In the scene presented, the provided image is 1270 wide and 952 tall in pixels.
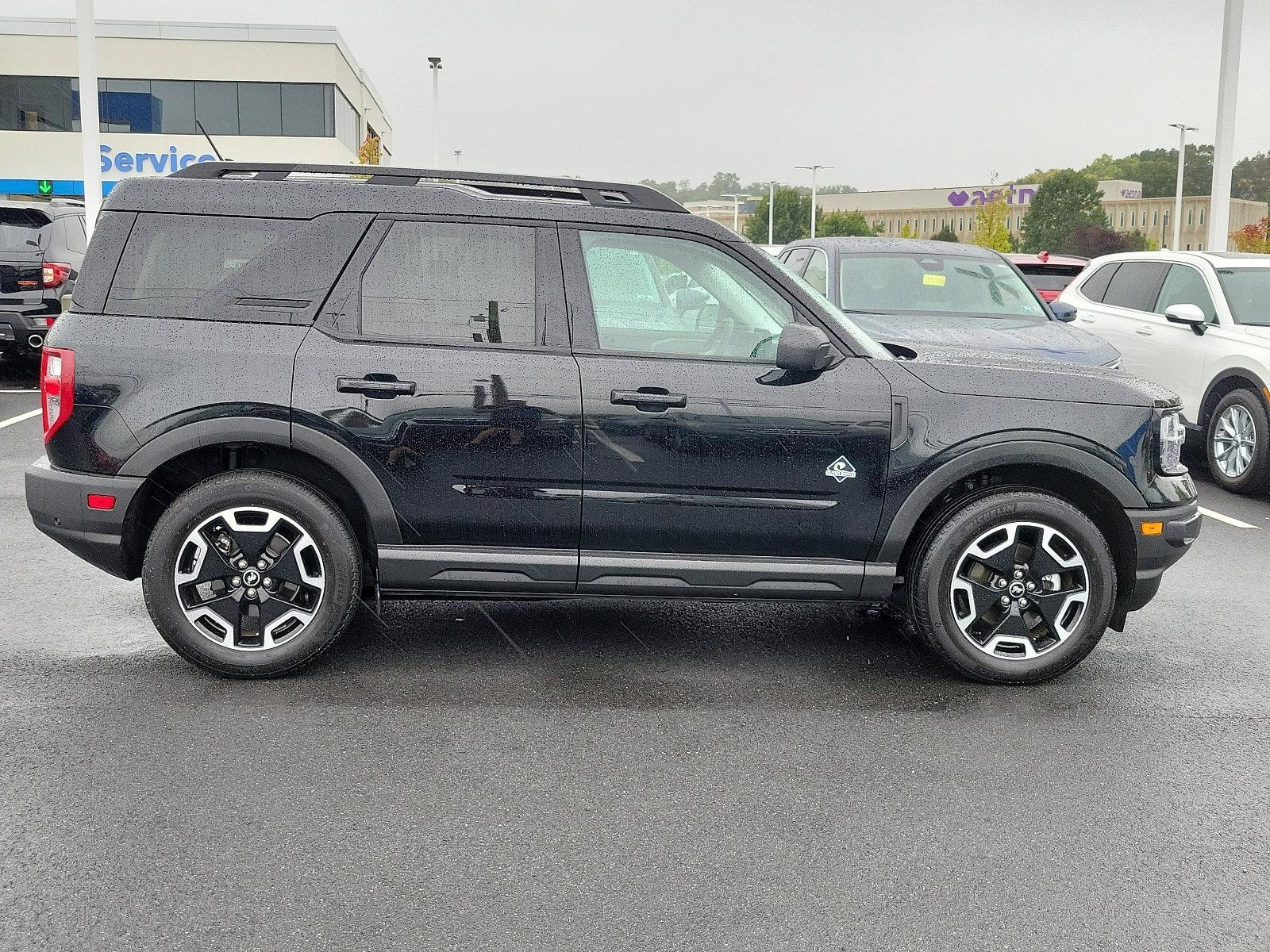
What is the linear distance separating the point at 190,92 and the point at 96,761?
2234 inches

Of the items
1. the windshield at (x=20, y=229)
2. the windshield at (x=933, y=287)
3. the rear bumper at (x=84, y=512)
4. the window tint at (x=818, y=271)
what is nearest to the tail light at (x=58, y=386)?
the rear bumper at (x=84, y=512)

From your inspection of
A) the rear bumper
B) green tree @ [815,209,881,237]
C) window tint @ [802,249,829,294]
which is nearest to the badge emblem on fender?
the rear bumper

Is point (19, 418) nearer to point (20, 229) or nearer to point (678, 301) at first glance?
point (20, 229)

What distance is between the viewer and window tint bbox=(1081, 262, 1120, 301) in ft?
39.6

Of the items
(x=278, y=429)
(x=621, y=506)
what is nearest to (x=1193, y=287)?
(x=621, y=506)

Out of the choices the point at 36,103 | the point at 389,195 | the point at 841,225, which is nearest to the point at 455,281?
the point at 389,195

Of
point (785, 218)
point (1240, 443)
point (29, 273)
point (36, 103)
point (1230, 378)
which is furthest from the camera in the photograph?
point (785, 218)

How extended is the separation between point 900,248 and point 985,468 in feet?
20.2

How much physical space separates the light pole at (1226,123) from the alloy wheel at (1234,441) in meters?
9.61

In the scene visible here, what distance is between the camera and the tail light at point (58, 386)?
15.4 ft

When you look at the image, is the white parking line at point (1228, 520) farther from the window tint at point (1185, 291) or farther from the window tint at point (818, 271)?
the window tint at point (818, 271)

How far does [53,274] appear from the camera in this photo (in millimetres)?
13969

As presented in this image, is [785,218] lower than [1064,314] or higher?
higher

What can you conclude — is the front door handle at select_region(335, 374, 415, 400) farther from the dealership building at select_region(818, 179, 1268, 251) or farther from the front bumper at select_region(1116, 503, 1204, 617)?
the dealership building at select_region(818, 179, 1268, 251)
